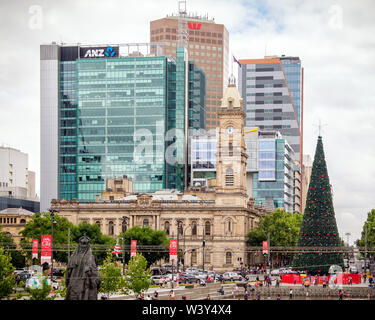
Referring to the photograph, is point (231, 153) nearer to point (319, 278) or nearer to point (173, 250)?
point (319, 278)

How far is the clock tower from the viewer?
15338 cm

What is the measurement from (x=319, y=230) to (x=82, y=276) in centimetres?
7247

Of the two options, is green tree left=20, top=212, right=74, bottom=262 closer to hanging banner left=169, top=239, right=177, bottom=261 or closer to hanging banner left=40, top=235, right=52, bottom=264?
hanging banner left=169, top=239, right=177, bottom=261

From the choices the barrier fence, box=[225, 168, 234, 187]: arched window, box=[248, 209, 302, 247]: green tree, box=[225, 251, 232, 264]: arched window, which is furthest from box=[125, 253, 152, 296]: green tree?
box=[248, 209, 302, 247]: green tree

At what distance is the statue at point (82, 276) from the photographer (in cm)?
4434

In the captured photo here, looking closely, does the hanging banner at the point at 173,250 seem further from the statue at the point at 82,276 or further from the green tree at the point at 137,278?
the statue at the point at 82,276

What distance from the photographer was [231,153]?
507 feet

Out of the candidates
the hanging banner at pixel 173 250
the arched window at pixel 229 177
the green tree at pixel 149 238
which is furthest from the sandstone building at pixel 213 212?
the hanging banner at pixel 173 250

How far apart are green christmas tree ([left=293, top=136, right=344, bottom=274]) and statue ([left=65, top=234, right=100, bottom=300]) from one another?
7005 cm

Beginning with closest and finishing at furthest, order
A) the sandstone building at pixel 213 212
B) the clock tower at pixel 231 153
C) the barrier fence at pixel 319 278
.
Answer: the barrier fence at pixel 319 278, the sandstone building at pixel 213 212, the clock tower at pixel 231 153

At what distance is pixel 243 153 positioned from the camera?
156 metres

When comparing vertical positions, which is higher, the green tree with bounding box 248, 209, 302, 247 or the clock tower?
the clock tower

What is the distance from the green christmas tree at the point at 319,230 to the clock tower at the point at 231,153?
130 ft

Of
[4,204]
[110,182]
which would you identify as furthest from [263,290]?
[4,204]
